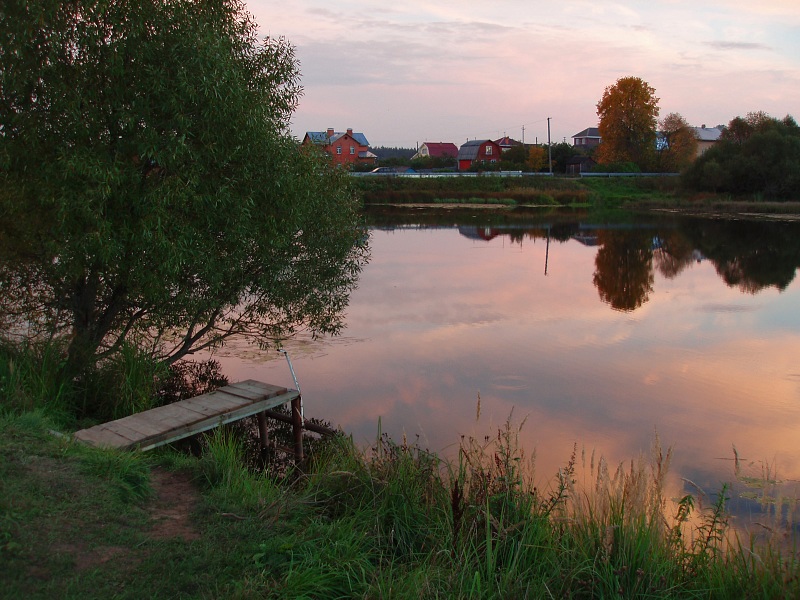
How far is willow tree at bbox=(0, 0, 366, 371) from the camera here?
835 centimetres

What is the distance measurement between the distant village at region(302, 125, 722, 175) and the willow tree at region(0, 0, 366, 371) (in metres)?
45.5

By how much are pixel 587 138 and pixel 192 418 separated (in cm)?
11877

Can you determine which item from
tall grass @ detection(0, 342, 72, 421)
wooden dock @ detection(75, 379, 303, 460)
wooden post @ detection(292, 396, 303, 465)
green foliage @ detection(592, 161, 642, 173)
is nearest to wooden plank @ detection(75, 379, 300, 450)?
wooden dock @ detection(75, 379, 303, 460)

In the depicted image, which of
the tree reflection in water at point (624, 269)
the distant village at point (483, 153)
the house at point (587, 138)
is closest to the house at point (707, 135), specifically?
the distant village at point (483, 153)

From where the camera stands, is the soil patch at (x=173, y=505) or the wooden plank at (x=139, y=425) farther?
the wooden plank at (x=139, y=425)

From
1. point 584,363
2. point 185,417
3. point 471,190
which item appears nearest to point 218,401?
point 185,417

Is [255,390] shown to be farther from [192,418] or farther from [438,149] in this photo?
[438,149]

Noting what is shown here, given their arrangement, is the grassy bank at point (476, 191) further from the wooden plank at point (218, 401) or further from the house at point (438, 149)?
the house at point (438, 149)

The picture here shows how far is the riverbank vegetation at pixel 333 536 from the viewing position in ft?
13.6

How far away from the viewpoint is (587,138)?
118 meters

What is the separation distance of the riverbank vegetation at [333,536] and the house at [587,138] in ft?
383

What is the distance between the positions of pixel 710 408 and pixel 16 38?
1089 cm

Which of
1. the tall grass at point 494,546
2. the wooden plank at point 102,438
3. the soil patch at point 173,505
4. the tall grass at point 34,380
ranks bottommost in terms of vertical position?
the tall grass at point 494,546

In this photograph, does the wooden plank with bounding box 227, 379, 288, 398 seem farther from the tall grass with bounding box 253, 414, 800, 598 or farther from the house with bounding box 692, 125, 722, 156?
the house with bounding box 692, 125, 722, 156
